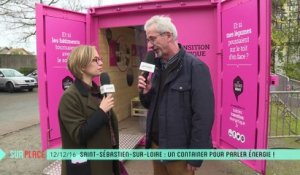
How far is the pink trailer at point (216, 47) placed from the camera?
12.4 feet

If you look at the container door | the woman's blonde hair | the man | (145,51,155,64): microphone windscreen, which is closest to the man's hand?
the man

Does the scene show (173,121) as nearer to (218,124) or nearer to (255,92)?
(255,92)

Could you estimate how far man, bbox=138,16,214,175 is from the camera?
2.56 metres

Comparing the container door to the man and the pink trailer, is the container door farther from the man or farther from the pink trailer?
the man

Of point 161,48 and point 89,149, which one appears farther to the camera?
point 161,48

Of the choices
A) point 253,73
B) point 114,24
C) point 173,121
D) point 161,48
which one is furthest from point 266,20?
point 114,24

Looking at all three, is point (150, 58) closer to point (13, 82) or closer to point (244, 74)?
point (244, 74)

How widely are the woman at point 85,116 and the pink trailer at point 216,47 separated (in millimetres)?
2021

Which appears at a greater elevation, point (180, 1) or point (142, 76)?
point (180, 1)

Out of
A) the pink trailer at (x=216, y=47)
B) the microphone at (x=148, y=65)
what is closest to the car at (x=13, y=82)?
the pink trailer at (x=216, y=47)

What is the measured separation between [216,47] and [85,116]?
3.21 m

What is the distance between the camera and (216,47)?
5.09 m

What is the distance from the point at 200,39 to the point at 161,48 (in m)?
2.70

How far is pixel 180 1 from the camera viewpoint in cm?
510
